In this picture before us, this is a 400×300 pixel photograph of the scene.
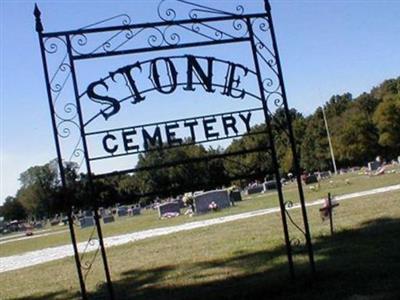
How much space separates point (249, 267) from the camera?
9594mm

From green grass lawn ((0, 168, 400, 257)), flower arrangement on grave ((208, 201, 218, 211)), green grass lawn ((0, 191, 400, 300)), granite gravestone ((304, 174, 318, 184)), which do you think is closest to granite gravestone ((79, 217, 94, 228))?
green grass lawn ((0, 168, 400, 257))

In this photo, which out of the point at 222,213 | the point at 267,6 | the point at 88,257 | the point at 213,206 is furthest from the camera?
the point at 213,206

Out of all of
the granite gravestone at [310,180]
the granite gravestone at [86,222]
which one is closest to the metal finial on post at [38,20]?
the granite gravestone at [86,222]

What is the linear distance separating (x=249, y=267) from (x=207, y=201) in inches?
821

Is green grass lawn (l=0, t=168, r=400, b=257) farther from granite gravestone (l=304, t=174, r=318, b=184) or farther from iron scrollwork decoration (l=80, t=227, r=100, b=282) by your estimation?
granite gravestone (l=304, t=174, r=318, b=184)

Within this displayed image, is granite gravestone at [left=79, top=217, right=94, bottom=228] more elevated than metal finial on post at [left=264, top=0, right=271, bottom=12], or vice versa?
metal finial on post at [left=264, top=0, right=271, bottom=12]

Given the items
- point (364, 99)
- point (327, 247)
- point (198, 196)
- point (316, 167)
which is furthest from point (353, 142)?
point (327, 247)

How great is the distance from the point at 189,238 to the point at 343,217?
4198mm

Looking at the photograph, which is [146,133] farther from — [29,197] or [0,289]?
[29,197]

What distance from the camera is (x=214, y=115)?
755cm

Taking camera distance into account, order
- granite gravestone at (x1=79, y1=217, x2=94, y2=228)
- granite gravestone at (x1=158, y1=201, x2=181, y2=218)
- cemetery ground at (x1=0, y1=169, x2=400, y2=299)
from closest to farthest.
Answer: cemetery ground at (x1=0, y1=169, x2=400, y2=299) < granite gravestone at (x1=158, y1=201, x2=181, y2=218) < granite gravestone at (x1=79, y1=217, x2=94, y2=228)

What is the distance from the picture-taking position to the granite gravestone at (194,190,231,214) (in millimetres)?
30156

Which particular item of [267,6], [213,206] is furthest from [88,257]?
[213,206]

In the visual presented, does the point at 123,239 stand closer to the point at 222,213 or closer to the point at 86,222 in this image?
the point at 222,213
